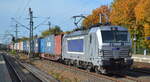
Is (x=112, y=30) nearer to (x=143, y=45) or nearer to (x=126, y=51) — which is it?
(x=126, y=51)

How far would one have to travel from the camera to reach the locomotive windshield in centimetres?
1769

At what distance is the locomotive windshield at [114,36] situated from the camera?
17686 mm

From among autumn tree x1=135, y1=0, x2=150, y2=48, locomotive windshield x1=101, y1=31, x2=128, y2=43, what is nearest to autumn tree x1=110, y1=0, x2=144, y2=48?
autumn tree x1=135, y1=0, x2=150, y2=48

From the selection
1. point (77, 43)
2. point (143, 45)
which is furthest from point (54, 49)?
point (143, 45)

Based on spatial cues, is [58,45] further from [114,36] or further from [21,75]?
[114,36]

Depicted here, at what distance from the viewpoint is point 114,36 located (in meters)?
18.0

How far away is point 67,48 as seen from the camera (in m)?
25.8

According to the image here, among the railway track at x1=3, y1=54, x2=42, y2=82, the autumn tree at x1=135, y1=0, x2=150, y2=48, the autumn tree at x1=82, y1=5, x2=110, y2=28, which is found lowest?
the railway track at x1=3, y1=54, x2=42, y2=82

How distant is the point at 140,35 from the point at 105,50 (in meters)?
36.6

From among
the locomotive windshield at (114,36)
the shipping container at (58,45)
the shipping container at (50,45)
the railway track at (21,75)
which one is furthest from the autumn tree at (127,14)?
the locomotive windshield at (114,36)

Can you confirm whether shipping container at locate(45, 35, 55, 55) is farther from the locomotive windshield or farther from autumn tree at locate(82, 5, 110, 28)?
autumn tree at locate(82, 5, 110, 28)

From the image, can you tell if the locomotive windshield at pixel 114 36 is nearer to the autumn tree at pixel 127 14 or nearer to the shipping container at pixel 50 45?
the shipping container at pixel 50 45

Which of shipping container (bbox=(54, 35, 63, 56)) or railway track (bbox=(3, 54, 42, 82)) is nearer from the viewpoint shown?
railway track (bbox=(3, 54, 42, 82))

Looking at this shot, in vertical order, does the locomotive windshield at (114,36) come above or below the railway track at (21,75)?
above
